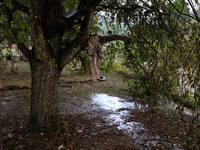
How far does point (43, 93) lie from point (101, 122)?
2.17 meters

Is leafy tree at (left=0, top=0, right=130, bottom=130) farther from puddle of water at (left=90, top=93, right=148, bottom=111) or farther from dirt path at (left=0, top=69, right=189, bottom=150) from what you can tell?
puddle of water at (left=90, top=93, right=148, bottom=111)

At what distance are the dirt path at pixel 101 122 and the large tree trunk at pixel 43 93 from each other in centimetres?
35

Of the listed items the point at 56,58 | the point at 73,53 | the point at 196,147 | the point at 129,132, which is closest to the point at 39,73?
the point at 56,58

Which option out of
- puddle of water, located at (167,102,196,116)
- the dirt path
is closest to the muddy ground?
the dirt path

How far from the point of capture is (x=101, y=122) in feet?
16.9

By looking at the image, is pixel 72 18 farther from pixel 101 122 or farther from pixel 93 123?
pixel 101 122

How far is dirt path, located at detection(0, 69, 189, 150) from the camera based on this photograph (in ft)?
12.7

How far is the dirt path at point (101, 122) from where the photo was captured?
3.87m

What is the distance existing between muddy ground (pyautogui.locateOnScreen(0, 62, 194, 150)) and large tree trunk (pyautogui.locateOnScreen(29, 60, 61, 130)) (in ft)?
1.00

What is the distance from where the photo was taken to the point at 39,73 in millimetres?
3703

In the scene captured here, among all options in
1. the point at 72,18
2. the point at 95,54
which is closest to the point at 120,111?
the point at 95,54

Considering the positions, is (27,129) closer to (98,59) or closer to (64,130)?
(64,130)

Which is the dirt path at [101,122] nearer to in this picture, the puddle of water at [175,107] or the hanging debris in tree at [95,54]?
the puddle of water at [175,107]

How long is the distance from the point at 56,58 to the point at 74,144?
1.94 meters
